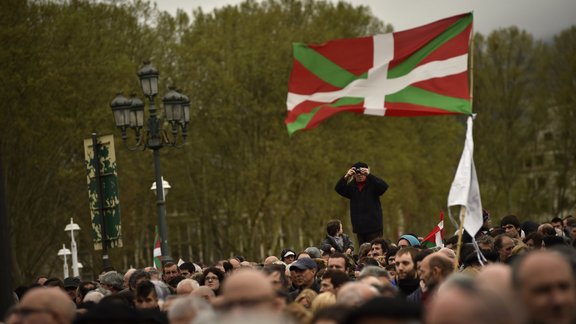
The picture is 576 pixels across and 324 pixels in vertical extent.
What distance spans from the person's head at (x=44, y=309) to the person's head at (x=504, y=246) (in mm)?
7805

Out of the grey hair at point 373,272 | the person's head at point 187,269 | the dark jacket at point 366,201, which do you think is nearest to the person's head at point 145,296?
the grey hair at point 373,272

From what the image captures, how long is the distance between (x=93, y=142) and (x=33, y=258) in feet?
65.7

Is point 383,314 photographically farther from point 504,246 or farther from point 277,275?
point 504,246

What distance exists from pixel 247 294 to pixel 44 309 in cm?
214

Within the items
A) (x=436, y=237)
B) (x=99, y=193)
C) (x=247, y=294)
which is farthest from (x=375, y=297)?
(x=99, y=193)

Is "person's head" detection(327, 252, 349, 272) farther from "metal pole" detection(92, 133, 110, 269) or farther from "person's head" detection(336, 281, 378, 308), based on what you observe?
"metal pole" detection(92, 133, 110, 269)

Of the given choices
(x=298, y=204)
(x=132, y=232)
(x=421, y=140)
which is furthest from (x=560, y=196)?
(x=132, y=232)

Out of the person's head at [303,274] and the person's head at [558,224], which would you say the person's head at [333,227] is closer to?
the person's head at [558,224]

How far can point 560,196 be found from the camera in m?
68.4

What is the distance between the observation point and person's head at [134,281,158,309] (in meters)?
14.1

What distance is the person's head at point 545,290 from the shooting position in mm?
7758

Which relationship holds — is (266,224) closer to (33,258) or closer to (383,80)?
(33,258)

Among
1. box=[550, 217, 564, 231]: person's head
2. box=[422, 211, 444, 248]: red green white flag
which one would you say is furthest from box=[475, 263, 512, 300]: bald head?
box=[550, 217, 564, 231]: person's head

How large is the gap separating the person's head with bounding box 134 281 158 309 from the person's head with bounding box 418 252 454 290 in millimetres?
2769
